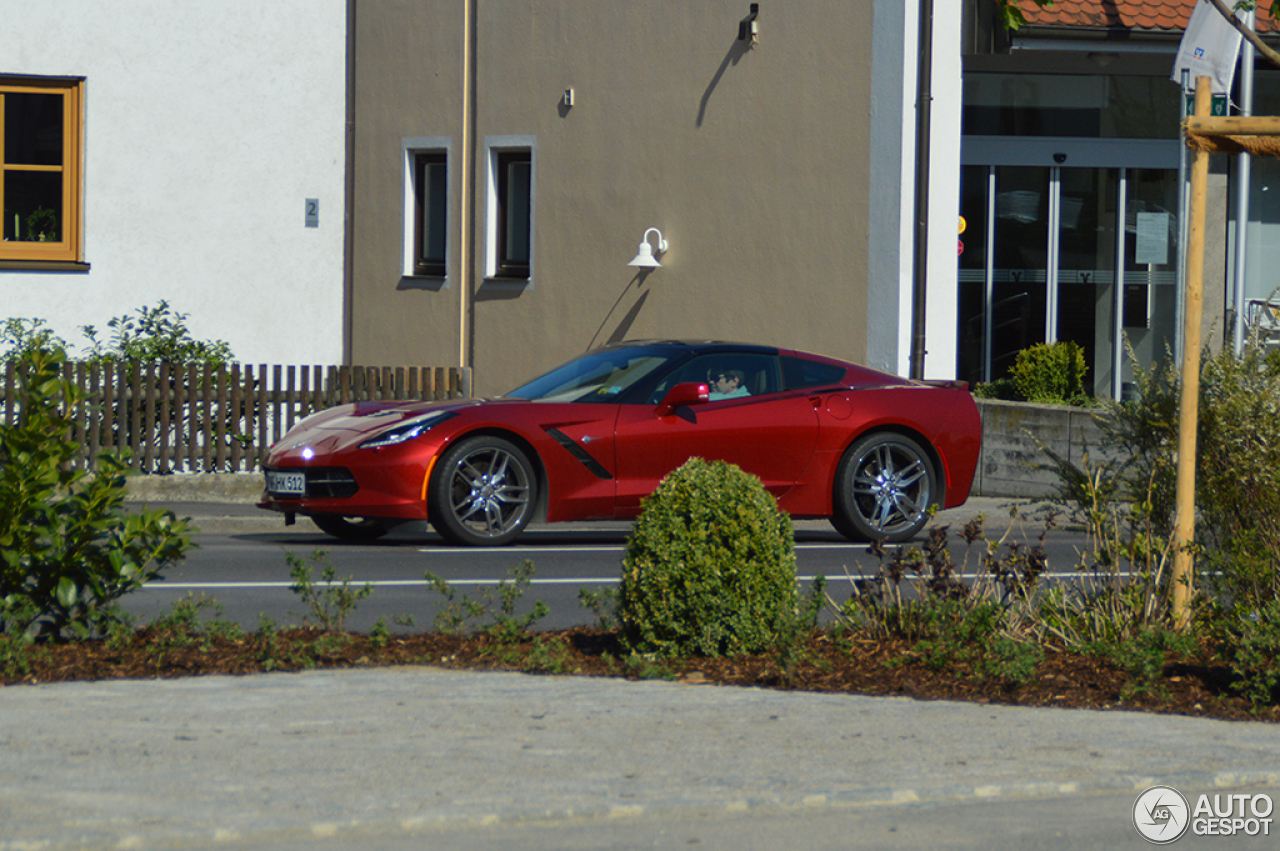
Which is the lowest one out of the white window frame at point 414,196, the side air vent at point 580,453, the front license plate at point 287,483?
the front license plate at point 287,483

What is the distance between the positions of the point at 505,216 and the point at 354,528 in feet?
23.7

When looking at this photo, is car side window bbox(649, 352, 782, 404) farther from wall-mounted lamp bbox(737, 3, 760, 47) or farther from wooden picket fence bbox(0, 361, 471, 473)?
wall-mounted lamp bbox(737, 3, 760, 47)

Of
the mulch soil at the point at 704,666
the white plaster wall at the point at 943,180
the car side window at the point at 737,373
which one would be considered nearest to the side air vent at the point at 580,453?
the car side window at the point at 737,373

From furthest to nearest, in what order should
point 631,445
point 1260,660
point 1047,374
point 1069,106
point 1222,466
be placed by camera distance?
point 1069,106 < point 1047,374 < point 631,445 < point 1222,466 < point 1260,660

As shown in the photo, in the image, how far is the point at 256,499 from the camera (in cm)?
1456

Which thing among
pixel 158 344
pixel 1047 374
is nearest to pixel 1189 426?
pixel 1047 374

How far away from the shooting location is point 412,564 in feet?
33.4

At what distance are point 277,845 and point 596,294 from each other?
1338 centimetres

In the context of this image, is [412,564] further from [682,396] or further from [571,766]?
[571,766]

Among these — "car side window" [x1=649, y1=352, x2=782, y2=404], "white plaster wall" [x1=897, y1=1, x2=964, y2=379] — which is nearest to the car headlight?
"car side window" [x1=649, y1=352, x2=782, y2=404]

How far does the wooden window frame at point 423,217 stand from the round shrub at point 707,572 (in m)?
12.5

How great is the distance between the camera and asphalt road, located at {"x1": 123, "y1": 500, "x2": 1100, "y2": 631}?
27.3 ft

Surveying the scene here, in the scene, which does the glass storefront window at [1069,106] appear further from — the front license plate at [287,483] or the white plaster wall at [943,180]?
the front license plate at [287,483]

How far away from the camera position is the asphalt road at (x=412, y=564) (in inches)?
328
